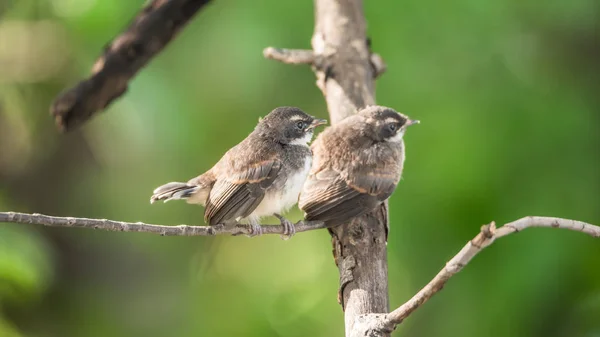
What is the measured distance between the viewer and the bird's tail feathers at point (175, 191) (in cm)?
277

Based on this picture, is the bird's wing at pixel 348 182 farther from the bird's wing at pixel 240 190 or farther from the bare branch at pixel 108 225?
the bare branch at pixel 108 225

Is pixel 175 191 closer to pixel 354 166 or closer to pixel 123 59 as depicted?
pixel 354 166

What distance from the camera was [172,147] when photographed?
17.4 ft

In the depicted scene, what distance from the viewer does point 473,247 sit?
6.98ft

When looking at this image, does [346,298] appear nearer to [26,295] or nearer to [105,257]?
[26,295]

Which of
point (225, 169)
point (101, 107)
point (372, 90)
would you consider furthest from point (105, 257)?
point (225, 169)

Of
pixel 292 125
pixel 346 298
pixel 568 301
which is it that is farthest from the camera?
pixel 568 301

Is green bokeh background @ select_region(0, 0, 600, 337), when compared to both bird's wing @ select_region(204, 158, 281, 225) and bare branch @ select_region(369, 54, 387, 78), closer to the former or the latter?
bare branch @ select_region(369, 54, 387, 78)

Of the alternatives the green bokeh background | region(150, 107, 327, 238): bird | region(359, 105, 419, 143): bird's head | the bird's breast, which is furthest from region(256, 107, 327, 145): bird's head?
the green bokeh background

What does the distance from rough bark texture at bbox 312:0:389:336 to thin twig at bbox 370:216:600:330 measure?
37 centimetres

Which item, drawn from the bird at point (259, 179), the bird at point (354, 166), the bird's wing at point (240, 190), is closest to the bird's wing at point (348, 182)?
the bird at point (354, 166)

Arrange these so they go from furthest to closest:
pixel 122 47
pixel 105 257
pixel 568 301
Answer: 1. pixel 105 257
2. pixel 568 301
3. pixel 122 47

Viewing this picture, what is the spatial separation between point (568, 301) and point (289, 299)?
1.69 metres

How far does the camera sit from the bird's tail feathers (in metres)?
2.77
